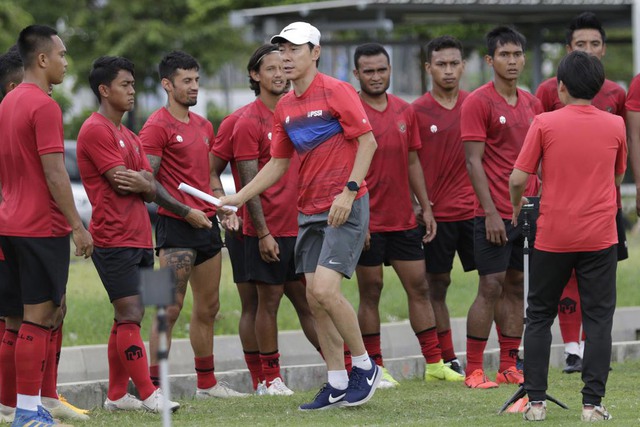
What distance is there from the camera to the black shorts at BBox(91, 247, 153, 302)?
9.37 meters

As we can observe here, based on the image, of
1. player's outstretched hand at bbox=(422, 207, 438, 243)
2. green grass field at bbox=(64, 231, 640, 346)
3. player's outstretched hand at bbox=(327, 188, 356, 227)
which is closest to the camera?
player's outstretched hand at bbox=(327, 188, 356, 227)

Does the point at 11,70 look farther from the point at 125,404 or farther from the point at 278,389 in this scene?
the point at 278,389

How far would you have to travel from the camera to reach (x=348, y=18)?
2514 cm

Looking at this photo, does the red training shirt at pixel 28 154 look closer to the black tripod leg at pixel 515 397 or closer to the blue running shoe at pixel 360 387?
the blue running shoe at pixel 360 387

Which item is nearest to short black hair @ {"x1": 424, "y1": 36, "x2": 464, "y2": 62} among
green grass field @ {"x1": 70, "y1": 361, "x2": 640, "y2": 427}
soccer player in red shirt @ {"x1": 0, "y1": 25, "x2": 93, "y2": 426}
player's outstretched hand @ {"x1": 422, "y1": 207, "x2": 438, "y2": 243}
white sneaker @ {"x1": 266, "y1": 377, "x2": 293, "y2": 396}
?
player's outstretched hand @ {"x1": 422, "y1": 207, "x2": 438, "y2": 243}

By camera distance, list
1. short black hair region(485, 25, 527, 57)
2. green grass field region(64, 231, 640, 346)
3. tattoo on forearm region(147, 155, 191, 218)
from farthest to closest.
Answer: green grass field region(64, 231, 640, 346), short black hair region(485, 25, 527, 57), tattoo on forearm region(147, 155, 191, 218)

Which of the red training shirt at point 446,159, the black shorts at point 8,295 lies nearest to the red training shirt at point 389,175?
the red training shirt at point 446,159

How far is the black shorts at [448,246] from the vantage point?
11.5 metres

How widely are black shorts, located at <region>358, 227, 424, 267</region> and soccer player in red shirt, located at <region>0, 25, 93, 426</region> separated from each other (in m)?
3.14

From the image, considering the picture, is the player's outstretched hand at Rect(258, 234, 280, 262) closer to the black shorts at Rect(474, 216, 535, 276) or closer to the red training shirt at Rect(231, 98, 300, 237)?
the red training shirt at Rect(231, 98, 300, 237)

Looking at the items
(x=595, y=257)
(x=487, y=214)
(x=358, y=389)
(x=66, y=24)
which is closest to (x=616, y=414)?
(x=595, y=257)

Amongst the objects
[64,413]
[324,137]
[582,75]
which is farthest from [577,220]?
[64,413]

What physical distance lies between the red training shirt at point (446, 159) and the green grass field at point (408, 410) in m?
1.58

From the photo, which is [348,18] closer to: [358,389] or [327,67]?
[327,67]
